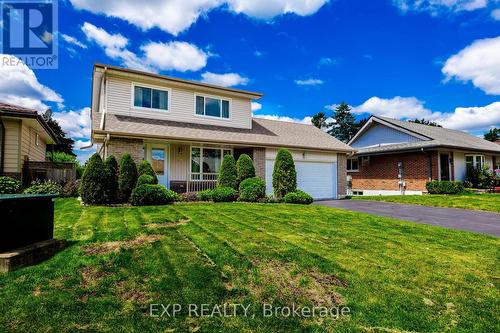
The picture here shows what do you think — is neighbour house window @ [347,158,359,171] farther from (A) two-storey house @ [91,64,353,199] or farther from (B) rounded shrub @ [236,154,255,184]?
(B) rounded shrub @ [236,154,255,184]

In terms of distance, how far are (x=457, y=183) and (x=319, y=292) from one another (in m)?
19.7

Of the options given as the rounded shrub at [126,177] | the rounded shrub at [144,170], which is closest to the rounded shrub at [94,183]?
the rounded shrub at [126,177]

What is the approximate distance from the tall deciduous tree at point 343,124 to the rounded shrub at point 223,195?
144 feet

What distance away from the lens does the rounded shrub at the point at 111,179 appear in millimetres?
10883

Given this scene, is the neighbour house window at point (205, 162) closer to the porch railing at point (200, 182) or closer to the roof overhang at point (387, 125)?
the porch railing at point (200, 182)

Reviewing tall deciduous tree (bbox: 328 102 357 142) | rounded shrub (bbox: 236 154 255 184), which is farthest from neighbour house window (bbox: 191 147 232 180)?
tall deciduous tree (bbox: 328 102 357 142)

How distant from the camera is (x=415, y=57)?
19547 mm

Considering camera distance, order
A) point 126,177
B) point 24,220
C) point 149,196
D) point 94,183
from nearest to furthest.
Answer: point 24,220, point 94,183, point 149,196, point 126,177

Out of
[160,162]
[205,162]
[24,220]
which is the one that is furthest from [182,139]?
[24,220]

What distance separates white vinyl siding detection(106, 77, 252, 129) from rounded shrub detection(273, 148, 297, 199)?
13.7 ft

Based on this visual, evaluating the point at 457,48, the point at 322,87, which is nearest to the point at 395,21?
the point at 457,48

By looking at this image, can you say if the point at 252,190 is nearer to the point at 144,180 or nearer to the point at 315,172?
the point at 144,180

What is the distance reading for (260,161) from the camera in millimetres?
15516

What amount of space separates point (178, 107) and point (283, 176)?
6.83m
